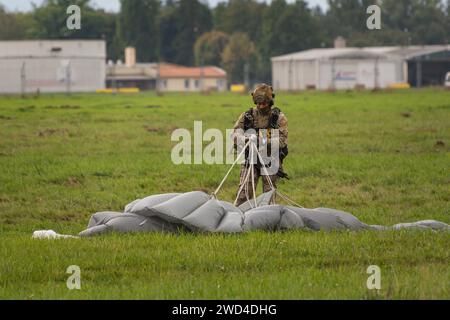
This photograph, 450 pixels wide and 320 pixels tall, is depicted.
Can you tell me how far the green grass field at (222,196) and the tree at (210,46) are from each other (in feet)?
306

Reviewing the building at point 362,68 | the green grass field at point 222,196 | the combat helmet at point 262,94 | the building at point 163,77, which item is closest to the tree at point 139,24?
the building at point 163,77

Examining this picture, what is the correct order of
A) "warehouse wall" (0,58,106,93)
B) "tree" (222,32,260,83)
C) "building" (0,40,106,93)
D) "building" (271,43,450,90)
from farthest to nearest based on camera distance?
"tree" (222,32,260,83) < "building" (271,43,450,90) < "building" (0,40,106,93) < "warehouse wall" (0,58,106,93)

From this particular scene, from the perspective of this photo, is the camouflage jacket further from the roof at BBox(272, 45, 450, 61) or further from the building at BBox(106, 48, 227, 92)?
the building at BBox(106, 48, 227, 92)

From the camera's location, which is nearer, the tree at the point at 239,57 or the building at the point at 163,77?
the building at the point at 163,77

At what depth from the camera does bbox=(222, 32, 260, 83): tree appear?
12106 centimetres

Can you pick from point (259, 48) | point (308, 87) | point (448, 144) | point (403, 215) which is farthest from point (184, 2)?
point (403, 215)

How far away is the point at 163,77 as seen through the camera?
111188 mm

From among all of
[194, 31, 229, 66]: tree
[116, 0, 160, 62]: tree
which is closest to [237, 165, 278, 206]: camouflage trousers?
[194, 31, 229, 66]: tree

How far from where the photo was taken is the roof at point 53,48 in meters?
91.5

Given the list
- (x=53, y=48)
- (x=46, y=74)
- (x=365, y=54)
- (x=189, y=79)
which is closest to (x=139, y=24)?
(x=189, y=79)

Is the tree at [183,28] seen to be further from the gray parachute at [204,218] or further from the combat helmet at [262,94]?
the gray parachute at [204,218]

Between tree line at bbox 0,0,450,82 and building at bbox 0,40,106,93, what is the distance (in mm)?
26471
